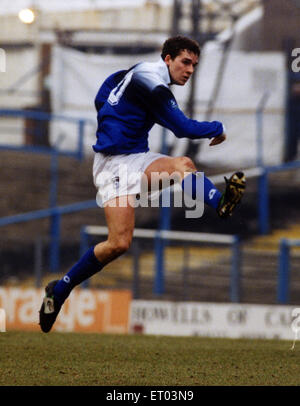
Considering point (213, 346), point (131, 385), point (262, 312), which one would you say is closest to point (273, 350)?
point (213, 346)

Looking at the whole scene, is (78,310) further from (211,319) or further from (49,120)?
Result: (49,120)

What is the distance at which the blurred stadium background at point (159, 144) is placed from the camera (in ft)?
53.4

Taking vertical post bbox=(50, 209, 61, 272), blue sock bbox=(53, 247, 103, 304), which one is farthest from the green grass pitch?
vertical post bbox=(50, 209, 61, 272)

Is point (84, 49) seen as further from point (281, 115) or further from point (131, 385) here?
point (131, 385)

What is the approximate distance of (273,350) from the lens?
8906 millimetres

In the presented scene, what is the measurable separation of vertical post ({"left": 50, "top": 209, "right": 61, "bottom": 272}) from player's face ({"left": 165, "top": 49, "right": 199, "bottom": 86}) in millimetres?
9650

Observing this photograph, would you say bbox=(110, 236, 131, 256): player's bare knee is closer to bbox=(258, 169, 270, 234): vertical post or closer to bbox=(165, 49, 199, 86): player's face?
bbox=(165, 49, 199, 86): player's face

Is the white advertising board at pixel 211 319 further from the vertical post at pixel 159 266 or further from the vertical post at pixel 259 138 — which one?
the vertical post at pixel 259 138

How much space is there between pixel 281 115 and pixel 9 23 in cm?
579

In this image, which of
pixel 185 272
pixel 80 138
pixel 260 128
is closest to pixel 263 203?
pixel 260 128

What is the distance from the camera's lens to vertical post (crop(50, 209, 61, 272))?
684 inches

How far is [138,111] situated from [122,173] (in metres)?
0.46

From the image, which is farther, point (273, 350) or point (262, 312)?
point (262, 312)

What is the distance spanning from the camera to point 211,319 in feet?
49.4
